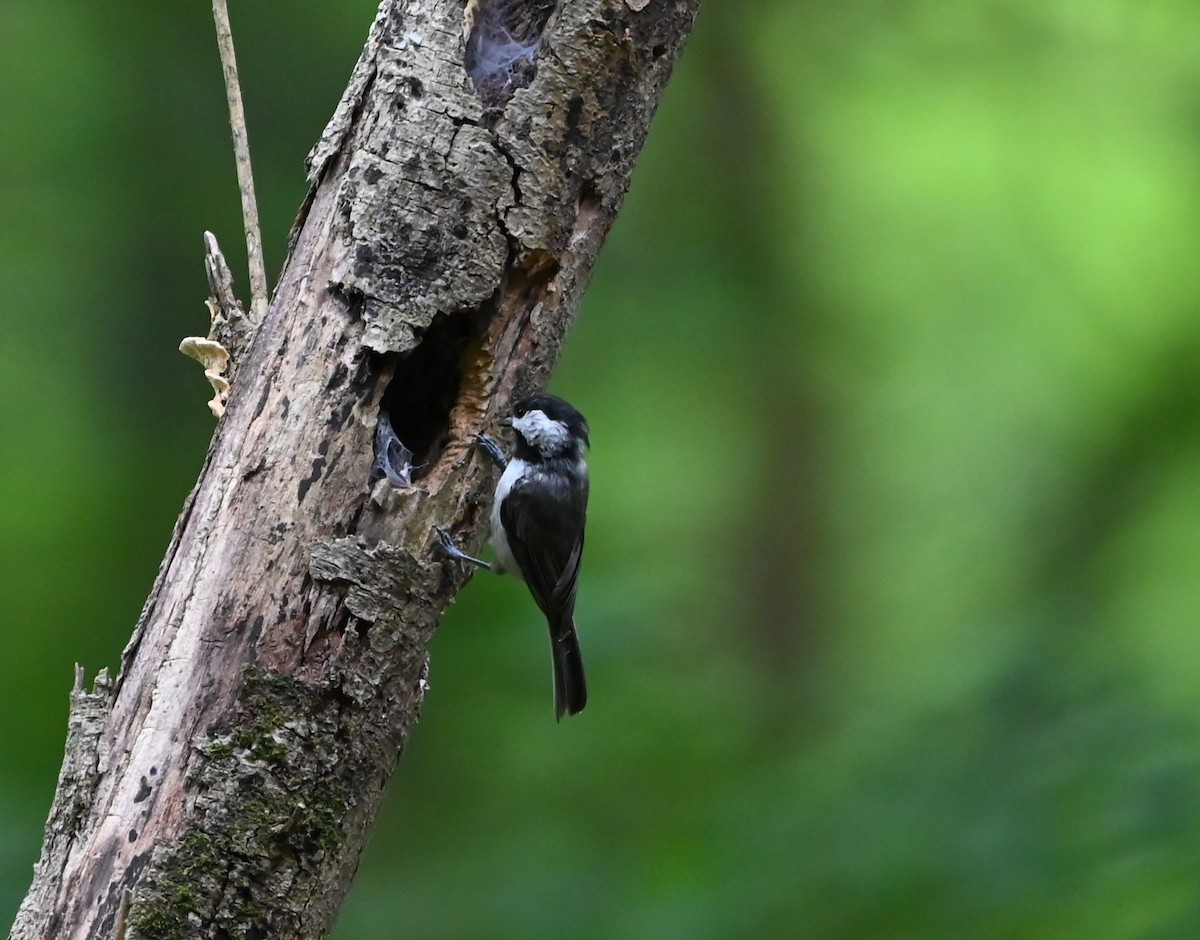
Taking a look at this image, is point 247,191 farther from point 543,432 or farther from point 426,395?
point 543,432

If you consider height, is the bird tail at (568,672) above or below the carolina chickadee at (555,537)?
Result: below

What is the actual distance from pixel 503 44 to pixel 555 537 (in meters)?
1.65

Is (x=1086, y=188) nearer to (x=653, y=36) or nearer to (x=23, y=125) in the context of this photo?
(x=653, y=36)

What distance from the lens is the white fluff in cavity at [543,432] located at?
308 centimetres

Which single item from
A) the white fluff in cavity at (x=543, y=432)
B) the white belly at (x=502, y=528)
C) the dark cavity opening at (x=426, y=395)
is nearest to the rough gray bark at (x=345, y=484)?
the dark cavity opening at (x=426, y=395)

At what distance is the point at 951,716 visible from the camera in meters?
3.97

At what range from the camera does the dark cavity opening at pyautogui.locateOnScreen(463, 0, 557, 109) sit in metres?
2.71

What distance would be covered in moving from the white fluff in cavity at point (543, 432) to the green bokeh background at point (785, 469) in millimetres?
904

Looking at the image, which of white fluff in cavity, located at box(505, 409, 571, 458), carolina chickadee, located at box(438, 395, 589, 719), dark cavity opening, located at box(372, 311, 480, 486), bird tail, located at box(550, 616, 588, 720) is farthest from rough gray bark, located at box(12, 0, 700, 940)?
bird tail, located at box(550, 616, 588, 720)

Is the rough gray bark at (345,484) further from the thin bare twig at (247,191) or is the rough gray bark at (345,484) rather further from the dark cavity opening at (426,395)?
the thin bare twig at (247,191)

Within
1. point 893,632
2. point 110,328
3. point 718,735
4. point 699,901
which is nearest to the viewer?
point 699,901

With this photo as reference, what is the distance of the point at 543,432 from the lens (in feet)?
11.2

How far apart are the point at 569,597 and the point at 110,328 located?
3.31m

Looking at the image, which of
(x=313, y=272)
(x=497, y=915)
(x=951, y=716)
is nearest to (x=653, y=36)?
(x=313, y=272)
